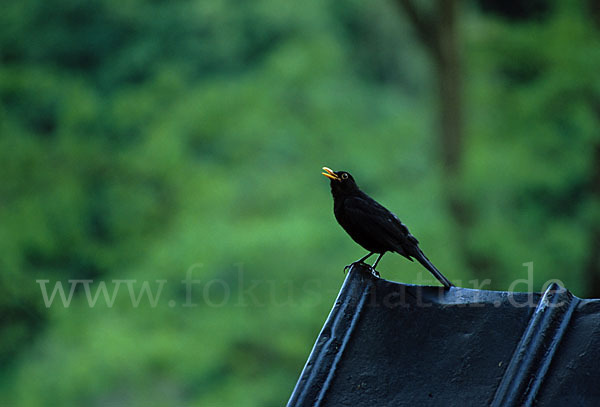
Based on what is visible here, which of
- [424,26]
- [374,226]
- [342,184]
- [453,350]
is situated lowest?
[453,350]

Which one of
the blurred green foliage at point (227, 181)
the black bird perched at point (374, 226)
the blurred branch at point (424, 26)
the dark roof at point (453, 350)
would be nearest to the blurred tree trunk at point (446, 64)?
the blurred branch at point (424, 26)

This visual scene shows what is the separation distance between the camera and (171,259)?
27.3 feet

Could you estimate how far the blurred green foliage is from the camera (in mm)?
8352

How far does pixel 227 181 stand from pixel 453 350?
727 centimetres

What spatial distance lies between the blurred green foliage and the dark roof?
5849 mm

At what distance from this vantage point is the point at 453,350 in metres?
1.87

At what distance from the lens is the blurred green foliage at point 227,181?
8.35 metres

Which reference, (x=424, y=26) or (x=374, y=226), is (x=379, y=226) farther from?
(x=424, y=26)

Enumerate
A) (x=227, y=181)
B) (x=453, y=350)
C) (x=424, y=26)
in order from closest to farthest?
(x=453, y=350), (x=227, y=181), (x=424, y=26)

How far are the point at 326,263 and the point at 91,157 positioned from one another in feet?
10.7

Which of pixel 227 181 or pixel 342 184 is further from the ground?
pixel 227 181

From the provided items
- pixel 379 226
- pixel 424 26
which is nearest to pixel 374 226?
pixel 379 226

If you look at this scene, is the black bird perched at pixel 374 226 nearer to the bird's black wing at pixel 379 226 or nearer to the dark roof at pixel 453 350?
the bird's black wing at pixel 379 226

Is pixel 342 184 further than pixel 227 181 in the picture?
No
